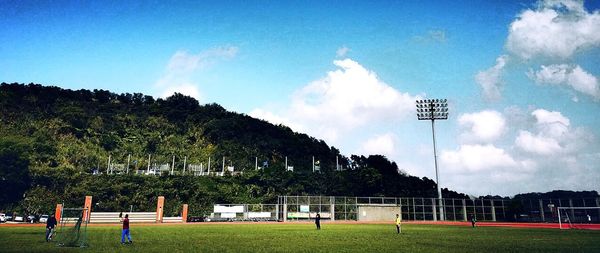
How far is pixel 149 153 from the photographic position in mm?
116938

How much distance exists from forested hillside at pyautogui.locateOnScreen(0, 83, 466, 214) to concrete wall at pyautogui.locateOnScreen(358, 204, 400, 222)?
2709 centimetres

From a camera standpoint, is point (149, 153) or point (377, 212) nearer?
point (377, 212)

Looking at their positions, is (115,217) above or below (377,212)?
below

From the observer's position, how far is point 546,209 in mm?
57938

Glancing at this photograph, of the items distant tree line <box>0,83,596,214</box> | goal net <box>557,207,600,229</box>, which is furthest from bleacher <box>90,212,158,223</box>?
goal net <box>557,207,600,229</box>

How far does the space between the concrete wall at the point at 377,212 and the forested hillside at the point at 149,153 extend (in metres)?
27.1

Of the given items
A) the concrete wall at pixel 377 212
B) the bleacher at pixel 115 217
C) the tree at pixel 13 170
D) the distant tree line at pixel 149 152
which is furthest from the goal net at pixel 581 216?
the tree at pixel 13 170

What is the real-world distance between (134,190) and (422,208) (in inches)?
2224

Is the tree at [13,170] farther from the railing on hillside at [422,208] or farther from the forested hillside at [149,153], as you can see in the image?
the railing on hillside at [422,208]

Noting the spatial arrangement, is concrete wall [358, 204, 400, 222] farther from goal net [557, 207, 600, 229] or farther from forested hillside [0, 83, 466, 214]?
forested hillside [0, 83, 466, 214]

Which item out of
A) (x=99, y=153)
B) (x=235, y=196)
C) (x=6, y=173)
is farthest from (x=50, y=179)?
(x=235, y=196)

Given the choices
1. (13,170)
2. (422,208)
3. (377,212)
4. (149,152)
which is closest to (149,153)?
(149,152)

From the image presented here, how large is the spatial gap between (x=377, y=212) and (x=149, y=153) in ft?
262

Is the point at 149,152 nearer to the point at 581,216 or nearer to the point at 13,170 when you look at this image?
the point at 13,170
